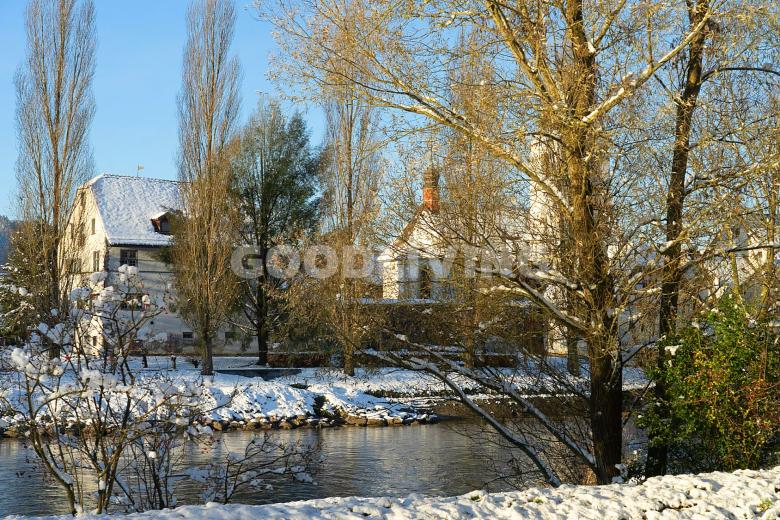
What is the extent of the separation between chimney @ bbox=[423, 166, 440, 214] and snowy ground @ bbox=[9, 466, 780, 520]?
3620 mm

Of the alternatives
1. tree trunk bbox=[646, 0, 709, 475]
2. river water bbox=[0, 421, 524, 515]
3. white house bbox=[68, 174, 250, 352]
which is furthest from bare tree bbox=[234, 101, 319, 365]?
tree trunk bbox=[646, 0, 709, 475]

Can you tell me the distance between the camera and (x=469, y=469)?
14367 mm

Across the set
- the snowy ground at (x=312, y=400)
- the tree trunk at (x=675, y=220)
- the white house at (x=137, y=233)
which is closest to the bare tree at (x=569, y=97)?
the tree trunk at (x=675, y=220)

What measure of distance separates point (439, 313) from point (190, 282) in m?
16.8

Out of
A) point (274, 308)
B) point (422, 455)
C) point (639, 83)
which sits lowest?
point (422, 455)

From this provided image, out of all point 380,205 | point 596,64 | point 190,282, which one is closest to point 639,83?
point 596,64

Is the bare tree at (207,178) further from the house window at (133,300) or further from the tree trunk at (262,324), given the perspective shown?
the house window at (133,300)

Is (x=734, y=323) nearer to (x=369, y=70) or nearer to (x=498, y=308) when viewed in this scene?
(x=498, y=308)

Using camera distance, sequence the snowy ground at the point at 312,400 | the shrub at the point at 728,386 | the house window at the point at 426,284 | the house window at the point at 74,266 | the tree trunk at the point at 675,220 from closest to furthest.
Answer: the shrub at the point at 728,386, the tree trunk at the point at 675,220, the house window at the point at 426,284, the snowy ground at the point at 312,400, the house window at the point at 74,266

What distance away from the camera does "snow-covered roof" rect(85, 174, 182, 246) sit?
36.8 metres

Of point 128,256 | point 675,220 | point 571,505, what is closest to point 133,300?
point 571,505

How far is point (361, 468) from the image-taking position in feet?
47.8

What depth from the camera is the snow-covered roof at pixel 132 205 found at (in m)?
36.8

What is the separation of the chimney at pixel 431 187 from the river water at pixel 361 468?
280cm
